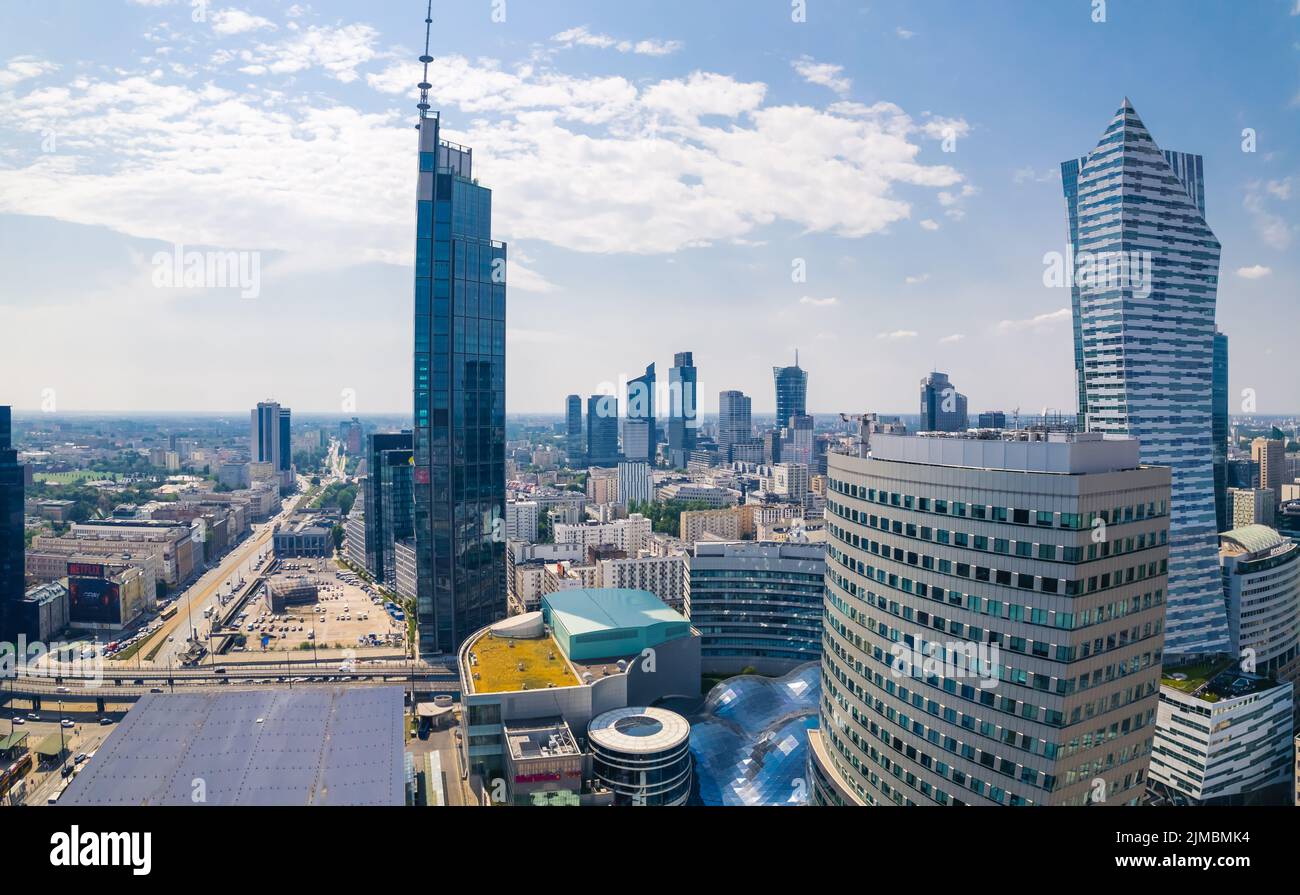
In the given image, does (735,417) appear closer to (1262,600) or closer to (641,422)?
(641,422)

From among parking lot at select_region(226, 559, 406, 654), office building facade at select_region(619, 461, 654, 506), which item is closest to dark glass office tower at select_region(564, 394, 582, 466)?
office building facade at select_region(619, 461, 654, 506)

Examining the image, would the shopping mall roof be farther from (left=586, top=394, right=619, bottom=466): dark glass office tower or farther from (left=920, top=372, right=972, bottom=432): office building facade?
(left=586, top=394, right=619, bottom=466): dark glass office tower

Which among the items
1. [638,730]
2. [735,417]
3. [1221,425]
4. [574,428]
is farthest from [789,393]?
[638,730]

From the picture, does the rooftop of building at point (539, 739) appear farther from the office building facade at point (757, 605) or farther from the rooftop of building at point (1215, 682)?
the rooftop of building at point (1215, 682)
